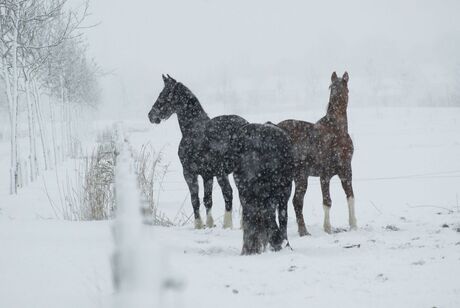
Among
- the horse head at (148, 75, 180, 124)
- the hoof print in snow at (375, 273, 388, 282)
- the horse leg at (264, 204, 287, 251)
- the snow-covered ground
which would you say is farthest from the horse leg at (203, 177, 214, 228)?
the hoof print in snow at (375, 273, 388, 282)

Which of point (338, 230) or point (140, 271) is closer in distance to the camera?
point (140, 271)

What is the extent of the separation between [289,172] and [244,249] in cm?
91

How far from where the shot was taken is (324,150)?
6590mm

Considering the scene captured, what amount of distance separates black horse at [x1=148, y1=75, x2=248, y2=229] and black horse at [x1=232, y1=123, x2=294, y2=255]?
1.83 m

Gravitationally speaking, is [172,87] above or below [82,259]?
above

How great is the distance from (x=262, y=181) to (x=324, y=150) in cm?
210

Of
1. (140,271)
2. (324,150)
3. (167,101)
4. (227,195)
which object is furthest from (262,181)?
(140,271)

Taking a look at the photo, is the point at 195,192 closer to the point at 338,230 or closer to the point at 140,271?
the point at 338,230

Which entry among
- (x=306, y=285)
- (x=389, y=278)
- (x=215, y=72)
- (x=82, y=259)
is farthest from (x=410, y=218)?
(x=215, y=72)

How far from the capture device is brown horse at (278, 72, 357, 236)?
6504mm

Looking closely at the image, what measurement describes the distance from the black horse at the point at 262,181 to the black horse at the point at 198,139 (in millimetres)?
1826

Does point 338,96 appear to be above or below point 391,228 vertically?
above

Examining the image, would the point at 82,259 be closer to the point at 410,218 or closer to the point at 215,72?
the point at 410,218

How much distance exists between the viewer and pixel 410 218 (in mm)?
7730
